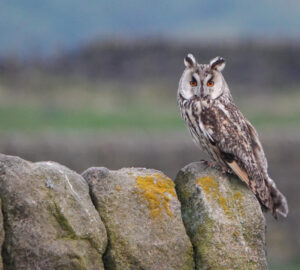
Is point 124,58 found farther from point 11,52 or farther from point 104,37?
point 11,52

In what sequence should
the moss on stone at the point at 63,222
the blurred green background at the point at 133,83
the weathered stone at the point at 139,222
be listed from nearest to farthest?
1. the moss on stone at the point at 63,222
2. the weathered stone at the point at 139,222
3. the blurred green background at the point at 133,83

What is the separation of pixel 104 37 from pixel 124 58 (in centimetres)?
132

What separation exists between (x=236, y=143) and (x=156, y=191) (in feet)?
3.49

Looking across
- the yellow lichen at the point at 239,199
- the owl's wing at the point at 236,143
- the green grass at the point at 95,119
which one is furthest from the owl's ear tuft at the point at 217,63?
the green grass at the point at 95,119

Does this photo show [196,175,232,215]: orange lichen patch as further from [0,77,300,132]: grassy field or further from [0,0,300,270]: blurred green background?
[0,77,300,132]: grassy field

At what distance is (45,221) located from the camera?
554 cm

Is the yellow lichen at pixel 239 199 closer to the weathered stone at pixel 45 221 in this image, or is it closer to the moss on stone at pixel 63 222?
the weathered stone at pixel 45 221

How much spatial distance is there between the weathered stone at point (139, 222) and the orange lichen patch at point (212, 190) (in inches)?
9.9

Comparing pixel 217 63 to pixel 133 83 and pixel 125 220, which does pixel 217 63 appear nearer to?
pixel 125 220

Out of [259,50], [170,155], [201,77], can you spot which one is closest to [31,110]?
[259,50]

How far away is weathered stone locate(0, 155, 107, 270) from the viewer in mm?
5453

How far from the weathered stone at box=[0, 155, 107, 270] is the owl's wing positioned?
149 cm

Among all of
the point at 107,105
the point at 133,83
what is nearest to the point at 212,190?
the point at 107,105

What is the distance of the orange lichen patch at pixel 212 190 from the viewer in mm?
6238
